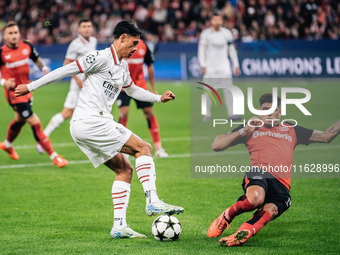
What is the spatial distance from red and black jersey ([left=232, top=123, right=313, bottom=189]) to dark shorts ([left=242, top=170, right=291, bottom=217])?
0.07 metres

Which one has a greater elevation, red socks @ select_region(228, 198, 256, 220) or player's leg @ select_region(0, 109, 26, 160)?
red socks @ select_region(228, 198, 256, 220)

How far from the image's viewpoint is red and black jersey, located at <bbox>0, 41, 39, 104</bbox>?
10195 millimetres

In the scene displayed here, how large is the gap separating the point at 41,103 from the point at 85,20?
336 inches

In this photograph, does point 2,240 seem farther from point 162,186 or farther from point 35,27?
point 35,27

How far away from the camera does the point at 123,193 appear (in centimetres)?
625

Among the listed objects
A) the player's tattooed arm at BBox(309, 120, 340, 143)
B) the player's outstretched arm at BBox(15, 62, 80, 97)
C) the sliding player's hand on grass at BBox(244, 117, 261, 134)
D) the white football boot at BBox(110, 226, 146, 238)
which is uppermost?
the player's outstretched arm at BBox(15, 62, 80, 97)

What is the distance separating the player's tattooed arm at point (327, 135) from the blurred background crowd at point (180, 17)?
18261 millimetres

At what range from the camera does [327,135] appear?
6.39 meters

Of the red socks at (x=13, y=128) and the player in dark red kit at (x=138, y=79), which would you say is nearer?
the red socks at (x=13, y=128)

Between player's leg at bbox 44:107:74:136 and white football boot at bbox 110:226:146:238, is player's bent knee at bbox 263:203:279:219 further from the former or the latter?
player's leg at bbox 44:107:74:136

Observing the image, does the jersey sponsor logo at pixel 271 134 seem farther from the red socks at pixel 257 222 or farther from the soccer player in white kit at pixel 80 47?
the soccer player in white kit at pixel 80 47

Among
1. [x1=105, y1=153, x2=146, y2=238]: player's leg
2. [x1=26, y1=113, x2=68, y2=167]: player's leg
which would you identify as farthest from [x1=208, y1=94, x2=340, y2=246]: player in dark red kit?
[x1=26, y1=113, x2=68, y2=167]: player's leg

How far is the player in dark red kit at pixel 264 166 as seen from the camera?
19.6 feet

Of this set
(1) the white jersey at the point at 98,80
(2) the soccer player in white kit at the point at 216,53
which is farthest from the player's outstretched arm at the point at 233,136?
(2) the soccer player in white kit at the point at 216,53
